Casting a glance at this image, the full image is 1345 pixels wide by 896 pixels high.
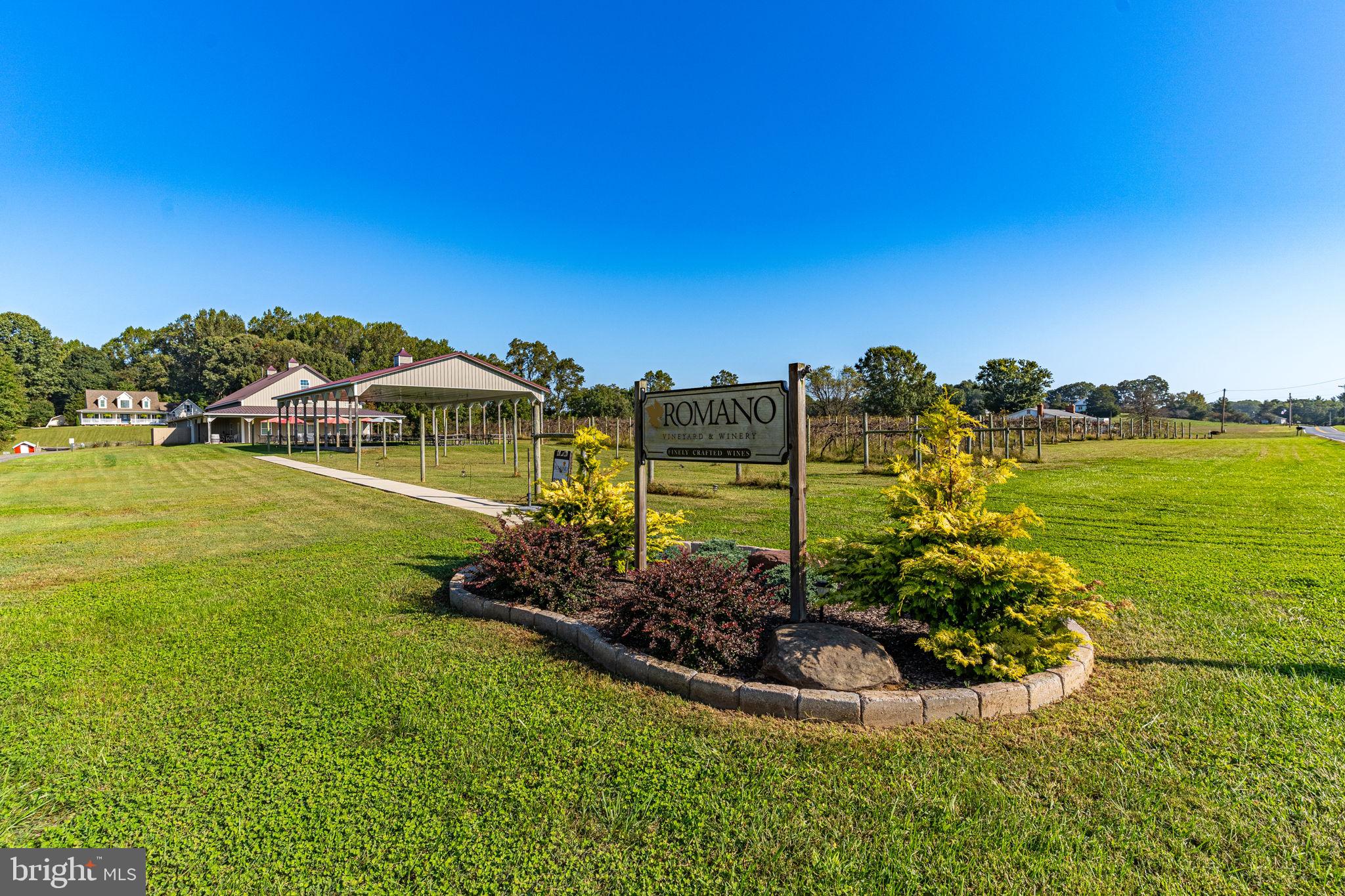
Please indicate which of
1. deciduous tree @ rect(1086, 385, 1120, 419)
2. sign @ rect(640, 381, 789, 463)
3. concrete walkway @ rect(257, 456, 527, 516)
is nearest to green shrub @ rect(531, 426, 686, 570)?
sign @ rect(640, 381, 789, 463)

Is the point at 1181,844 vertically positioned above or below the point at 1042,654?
below

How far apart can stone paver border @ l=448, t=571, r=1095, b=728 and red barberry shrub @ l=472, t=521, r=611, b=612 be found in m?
1.30

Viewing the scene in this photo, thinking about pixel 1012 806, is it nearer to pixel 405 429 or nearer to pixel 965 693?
pixel 965 693

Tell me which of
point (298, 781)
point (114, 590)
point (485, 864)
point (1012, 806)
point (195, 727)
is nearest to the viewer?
point (485, 864)

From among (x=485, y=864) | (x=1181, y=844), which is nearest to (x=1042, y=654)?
(x=1181, y=844)

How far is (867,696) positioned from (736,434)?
2202 millimetres

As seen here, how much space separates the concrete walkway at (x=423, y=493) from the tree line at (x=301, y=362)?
29.3 metres

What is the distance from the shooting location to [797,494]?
14.2ft

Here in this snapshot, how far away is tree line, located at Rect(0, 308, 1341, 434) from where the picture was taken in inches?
1953

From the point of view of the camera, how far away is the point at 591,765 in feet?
9.25

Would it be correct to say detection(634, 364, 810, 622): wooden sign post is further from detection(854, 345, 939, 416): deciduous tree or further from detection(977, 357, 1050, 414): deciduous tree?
detection(977, 357, 1050, 414): deciduous tree

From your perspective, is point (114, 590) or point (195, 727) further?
point (114, 590)

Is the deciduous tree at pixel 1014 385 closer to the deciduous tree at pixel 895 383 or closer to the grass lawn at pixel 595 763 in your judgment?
the deciduous tree at pixel 895 383

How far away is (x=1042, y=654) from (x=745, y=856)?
92.1 inches
